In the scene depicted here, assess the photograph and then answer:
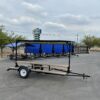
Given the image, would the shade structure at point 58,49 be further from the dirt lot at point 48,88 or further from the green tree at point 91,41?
the green tree at point 91,41

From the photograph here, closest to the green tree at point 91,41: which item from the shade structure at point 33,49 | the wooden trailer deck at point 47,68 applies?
the shade structure at point 33,49

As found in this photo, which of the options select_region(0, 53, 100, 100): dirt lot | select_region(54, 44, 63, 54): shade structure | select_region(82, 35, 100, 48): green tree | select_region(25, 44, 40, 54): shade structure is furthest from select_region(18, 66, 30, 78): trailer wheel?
select_region(82, 35, 100, 48): green tree

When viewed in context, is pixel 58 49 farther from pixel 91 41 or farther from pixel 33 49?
pixel 91 41

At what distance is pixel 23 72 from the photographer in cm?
1284

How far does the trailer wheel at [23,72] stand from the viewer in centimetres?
1267

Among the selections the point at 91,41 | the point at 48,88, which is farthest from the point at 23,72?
the point at 91,41

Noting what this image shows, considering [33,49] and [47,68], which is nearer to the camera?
[47,68]

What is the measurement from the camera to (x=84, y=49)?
6278 cm

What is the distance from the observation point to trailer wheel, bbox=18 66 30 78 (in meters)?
12.7

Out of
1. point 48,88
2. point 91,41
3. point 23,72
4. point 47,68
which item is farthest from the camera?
point 91,41

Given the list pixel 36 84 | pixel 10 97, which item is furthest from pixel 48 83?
pixel 10 97

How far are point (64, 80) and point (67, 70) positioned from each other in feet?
3.08

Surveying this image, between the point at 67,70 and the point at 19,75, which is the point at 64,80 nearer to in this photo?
the point at 67,70

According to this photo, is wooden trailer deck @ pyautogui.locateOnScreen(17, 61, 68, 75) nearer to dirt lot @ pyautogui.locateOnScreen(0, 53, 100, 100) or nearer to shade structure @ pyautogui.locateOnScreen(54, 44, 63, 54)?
dirt lot @ pyautogui.locateOnScreen(0, 53, 100, 100)
